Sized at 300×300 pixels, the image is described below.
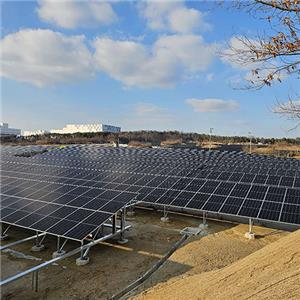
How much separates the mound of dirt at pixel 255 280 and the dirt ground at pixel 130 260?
1.88 metres

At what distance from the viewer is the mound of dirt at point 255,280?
5828 mm

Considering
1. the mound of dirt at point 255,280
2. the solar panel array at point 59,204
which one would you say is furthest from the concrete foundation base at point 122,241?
the mound of dirt at point 255,280

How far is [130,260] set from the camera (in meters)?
11.3

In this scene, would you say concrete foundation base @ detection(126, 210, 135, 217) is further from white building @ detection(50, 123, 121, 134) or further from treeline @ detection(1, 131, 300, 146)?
white building @ detection(50, 123, 121, 134)

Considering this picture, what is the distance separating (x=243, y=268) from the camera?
23.5 ft

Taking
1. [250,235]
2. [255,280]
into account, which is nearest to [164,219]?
[250,235]

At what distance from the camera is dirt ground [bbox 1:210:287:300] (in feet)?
30.1

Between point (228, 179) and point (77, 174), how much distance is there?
31.3 feet

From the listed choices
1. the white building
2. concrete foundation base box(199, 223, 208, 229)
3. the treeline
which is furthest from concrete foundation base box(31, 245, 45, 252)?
the white building

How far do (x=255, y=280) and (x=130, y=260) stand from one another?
605 centimetres

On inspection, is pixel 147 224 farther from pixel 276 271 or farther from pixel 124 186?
pixel 276 271

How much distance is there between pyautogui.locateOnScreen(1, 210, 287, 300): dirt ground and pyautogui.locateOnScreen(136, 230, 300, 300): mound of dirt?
1.88 metres

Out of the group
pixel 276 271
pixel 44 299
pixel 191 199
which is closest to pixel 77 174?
pixel 191 199

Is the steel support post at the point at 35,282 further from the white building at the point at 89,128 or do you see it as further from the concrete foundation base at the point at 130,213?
the white building at the point at 89,128
